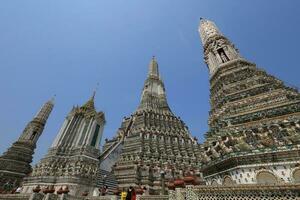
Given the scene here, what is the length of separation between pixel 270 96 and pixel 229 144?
20.5ft

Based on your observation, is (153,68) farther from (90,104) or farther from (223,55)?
(223,55)

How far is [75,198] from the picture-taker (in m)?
14.5

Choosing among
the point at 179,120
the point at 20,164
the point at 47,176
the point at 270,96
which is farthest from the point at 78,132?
the point at 270,96

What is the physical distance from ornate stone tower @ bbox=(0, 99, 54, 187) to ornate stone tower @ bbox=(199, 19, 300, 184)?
37.6 meters

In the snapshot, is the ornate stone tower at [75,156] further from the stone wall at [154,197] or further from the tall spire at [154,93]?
the stone wall at [154,197]

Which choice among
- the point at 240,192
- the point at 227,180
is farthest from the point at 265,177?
the point at 240,192

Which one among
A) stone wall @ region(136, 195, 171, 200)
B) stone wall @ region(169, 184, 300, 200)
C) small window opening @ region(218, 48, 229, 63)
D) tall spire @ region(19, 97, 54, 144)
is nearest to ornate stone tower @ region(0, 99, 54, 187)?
tall spire @ region(19, 97, 54, 144)

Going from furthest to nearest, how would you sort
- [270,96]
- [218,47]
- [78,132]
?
[78,132] < [218,47] < [270,96]

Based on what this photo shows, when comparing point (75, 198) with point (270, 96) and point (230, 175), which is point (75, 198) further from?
point (270, 96)

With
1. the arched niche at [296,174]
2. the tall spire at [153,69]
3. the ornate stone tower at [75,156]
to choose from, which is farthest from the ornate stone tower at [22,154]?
the arched niche at [296,174]

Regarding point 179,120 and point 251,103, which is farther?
point 179,120

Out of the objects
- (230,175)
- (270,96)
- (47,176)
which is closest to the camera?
(230,175)

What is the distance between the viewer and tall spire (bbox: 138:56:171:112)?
42625 mm

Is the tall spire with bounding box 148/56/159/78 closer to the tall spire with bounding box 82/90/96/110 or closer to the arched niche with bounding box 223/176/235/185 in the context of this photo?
the tall spire with bounding box 82/90/96/110
